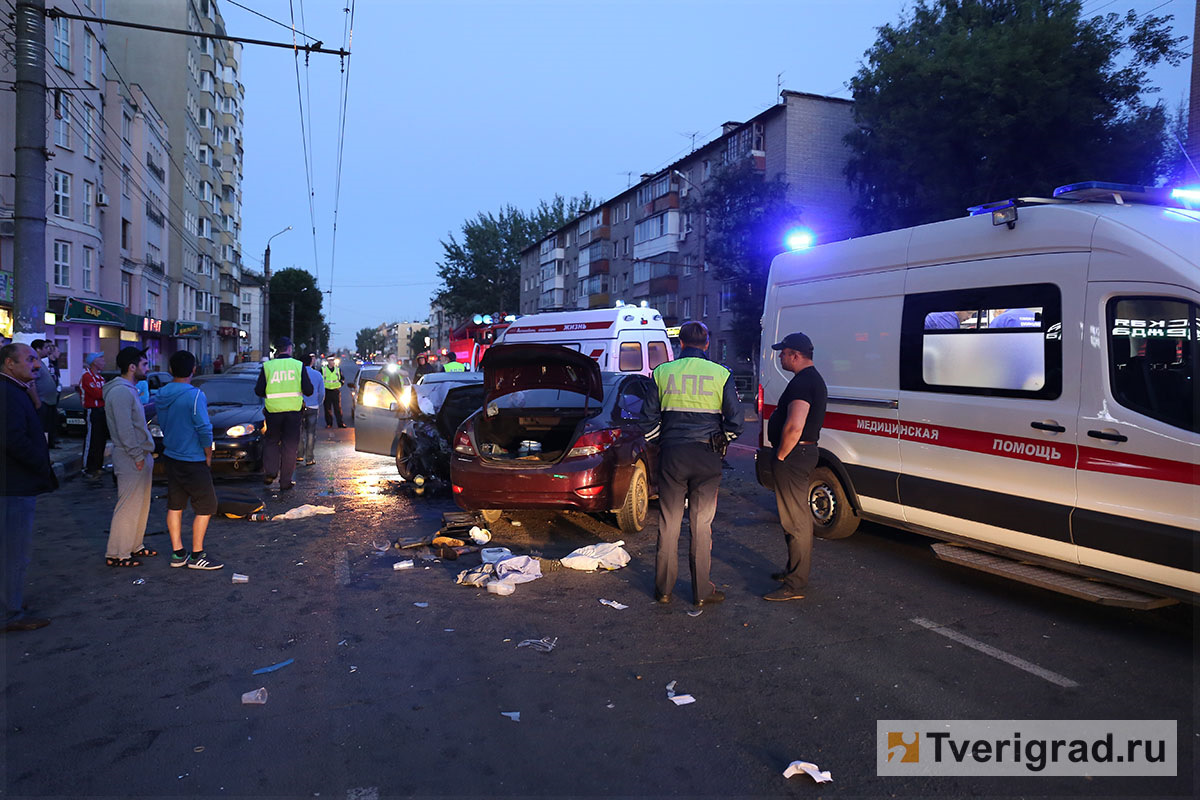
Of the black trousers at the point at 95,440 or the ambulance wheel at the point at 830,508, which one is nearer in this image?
the ambulance wheel at the point at 830,508

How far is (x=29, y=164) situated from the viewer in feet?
36.1

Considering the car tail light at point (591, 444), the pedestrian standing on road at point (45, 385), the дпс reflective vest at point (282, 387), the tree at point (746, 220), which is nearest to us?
the car tail light at point (591, 444)

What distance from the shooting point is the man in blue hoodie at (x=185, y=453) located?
21.1ft

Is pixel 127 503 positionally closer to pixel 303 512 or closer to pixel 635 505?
pixel 303 512

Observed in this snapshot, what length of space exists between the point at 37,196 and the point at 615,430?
9234 millimetres

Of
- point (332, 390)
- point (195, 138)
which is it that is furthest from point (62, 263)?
point (195, 138)

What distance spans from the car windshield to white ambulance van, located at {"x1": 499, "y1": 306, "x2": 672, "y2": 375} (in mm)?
4860

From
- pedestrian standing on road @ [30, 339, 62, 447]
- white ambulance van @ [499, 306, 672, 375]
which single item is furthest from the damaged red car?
pedestrian standing on road @ [30, 339, 62, 447]

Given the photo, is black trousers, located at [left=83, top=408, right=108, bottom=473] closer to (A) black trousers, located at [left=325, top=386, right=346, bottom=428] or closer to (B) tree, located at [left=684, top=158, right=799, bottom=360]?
(A) black trousers, located at [left=325, top=386, right=346, bottom=428]

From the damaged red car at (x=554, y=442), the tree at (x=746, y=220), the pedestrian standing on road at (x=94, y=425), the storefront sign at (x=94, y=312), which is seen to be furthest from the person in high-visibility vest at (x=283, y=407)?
the tree at (x=746, y=220)

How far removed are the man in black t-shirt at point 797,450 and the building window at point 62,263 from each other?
31743 millimetres

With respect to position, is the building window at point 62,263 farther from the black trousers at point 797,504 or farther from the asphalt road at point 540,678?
the black trousers at point 797,504

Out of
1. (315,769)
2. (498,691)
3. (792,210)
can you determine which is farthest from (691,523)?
(792,210)

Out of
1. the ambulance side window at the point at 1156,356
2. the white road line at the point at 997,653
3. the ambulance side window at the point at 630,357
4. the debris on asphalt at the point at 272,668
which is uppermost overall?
the ambulance side window at the point at 630,357
